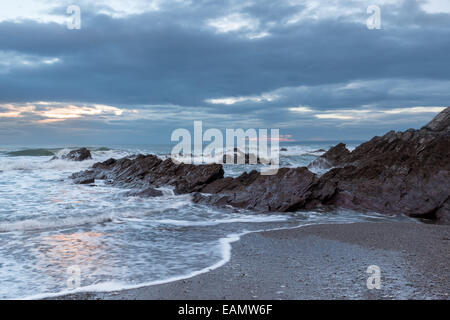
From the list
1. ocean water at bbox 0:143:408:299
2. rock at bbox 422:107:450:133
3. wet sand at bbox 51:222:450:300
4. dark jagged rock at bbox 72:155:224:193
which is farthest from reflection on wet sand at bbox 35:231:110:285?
rock at bbox 422:107:450:133

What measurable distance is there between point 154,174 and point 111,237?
24.9ft

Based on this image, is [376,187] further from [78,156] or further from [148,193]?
[78,156]

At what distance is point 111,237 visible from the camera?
621cm

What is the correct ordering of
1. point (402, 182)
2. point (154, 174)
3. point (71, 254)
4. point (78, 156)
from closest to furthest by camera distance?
point (71, 254) < point (402, 182) < point (154, 174) < point (78, 156)

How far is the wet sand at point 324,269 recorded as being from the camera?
3535mm

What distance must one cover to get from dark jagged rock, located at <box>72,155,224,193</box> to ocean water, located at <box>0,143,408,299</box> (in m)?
0.92

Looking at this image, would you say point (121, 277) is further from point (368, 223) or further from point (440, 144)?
point (440, 144)

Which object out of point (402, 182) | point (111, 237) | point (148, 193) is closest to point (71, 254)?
point (111, 237)

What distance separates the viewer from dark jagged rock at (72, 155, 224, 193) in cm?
1164

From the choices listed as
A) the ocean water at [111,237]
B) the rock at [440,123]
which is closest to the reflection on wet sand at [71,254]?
the ocean water at [111,237]

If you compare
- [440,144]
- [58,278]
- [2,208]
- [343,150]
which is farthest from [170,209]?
[343,150]

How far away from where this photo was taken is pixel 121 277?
4.15 meters

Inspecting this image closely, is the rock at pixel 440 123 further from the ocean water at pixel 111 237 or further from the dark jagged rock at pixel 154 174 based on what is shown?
the dark jagged rock at pixel 154 174
